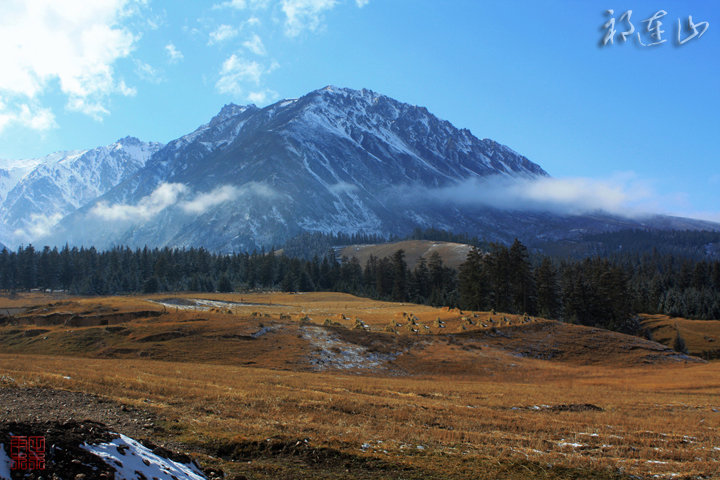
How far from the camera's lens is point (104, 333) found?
143 ft

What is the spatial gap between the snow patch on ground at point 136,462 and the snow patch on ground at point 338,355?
30.6 metres

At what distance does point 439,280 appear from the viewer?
12462cm

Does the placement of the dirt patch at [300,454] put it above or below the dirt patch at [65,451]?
below

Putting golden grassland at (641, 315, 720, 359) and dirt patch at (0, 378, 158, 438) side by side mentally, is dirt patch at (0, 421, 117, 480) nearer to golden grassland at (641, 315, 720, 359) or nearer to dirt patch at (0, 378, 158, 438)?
dirt patch at (0, 378, 158, 438)

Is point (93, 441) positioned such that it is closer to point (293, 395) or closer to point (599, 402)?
point (293, 395)

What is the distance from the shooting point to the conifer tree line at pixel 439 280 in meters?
85.3

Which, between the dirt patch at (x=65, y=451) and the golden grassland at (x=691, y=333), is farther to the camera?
the golden grassland at (x=691, y=333)

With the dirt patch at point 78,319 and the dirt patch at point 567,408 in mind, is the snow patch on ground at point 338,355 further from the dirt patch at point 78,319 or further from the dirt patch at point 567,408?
the dirt patch at point 78,319

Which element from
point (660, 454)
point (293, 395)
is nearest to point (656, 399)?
point (660, 454)

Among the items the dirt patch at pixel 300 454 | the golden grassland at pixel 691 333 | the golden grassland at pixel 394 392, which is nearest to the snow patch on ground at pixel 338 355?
the golden grassland at pixel 394 392

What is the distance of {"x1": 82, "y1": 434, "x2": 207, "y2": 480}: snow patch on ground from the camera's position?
8031 mm

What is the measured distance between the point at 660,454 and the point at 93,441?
631 inches

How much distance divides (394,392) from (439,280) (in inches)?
3938

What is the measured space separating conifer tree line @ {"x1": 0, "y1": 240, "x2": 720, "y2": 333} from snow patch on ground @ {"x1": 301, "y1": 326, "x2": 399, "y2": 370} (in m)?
45.1
